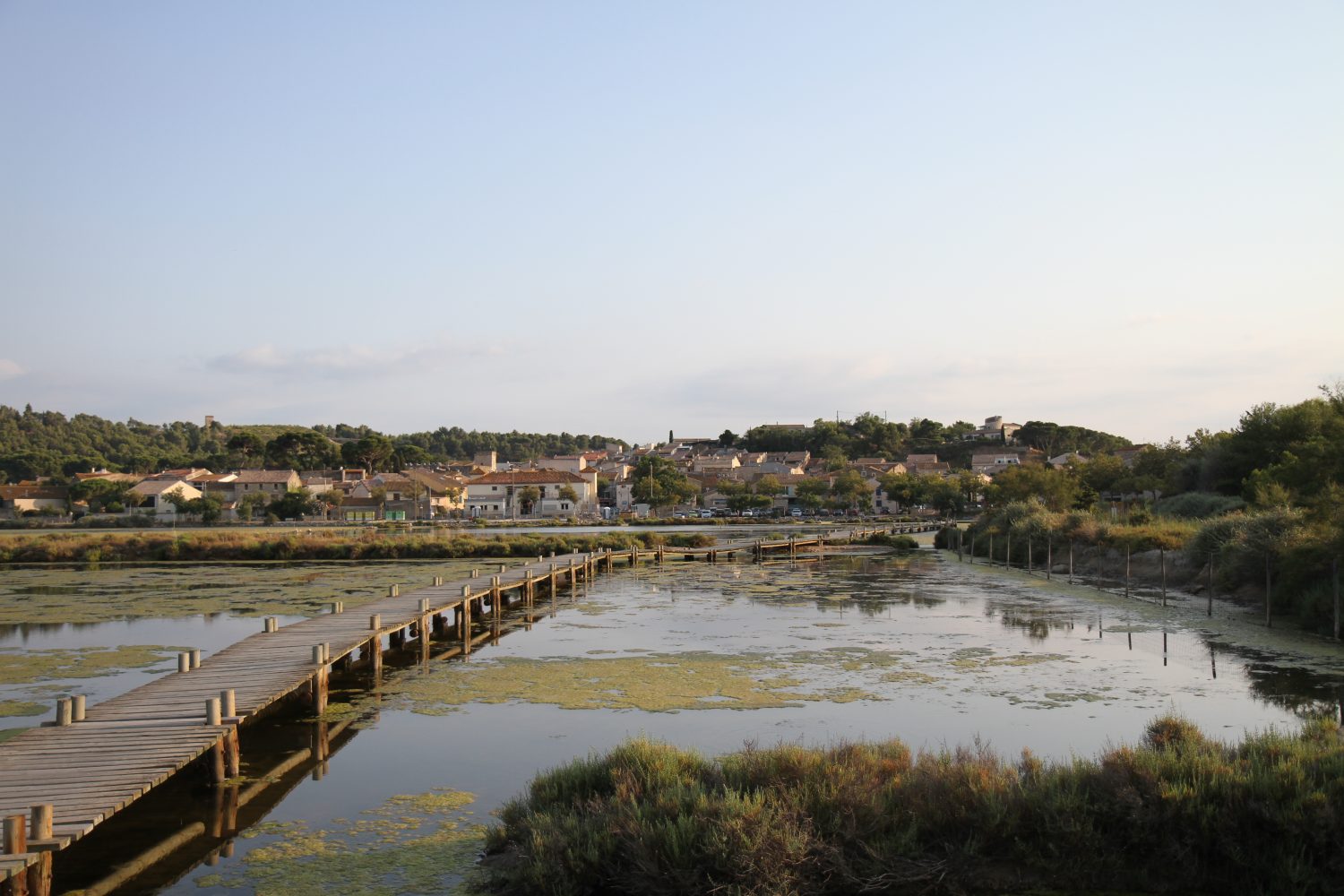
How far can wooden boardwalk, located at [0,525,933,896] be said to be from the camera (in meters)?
7.62

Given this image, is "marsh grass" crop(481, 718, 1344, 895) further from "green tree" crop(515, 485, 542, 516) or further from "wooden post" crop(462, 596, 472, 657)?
"green tree" crop(515, 485, 542, 516)

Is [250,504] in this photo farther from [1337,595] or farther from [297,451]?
[1337,595]

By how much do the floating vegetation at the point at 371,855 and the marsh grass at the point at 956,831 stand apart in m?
0.54

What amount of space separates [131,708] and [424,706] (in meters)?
4.34

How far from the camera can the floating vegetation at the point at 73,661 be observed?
674 inches

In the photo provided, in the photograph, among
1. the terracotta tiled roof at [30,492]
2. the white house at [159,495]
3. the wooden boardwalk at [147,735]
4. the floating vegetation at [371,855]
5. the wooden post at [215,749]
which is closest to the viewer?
the wooden boardwalk at [147,735]

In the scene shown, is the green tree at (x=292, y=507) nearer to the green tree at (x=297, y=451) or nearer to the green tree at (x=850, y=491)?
the green tree at (x=297, y=451)

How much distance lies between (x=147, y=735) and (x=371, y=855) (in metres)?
3.29

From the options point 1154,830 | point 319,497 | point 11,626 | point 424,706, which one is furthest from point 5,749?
point 319,497

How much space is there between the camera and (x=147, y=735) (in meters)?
10.6

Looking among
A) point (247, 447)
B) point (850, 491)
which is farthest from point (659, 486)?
point (247, 447)

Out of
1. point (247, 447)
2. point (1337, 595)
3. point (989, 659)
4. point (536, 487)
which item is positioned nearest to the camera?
point (989, 659)

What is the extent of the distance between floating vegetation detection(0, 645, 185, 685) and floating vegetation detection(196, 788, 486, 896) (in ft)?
31.4

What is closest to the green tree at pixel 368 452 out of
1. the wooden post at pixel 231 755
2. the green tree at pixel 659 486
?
the green tree at pixel 659 486
